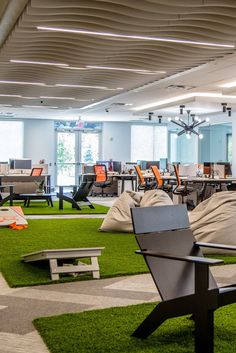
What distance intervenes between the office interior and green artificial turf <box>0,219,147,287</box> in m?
1.86

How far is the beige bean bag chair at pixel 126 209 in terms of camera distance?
28.5 ft

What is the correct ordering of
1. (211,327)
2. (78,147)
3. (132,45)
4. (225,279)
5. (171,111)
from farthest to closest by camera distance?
(78,147) < (171,111) < (132,45) < (225,279) < (211,327)

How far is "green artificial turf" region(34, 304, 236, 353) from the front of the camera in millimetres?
3270

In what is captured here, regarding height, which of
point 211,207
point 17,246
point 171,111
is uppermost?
point 171,111

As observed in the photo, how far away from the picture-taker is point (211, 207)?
7438 mm

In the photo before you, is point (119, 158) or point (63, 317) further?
point (119, 158)

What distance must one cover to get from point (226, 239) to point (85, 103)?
440 inches

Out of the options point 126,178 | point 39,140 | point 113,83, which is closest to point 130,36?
point 113,83

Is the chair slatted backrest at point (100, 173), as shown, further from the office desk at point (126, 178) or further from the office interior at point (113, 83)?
the office interior at point (113, 83)

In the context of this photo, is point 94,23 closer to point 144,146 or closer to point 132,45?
point 132,45

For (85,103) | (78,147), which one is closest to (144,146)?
(78,147)

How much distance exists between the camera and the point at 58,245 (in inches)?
290

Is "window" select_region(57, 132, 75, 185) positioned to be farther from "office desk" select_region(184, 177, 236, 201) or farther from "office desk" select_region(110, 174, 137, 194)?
"office desk" select_region(184, 177, 236, 201)

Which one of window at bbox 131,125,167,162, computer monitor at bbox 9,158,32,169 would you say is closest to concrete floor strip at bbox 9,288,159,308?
computer monitor at bbox 9,158,32,169
